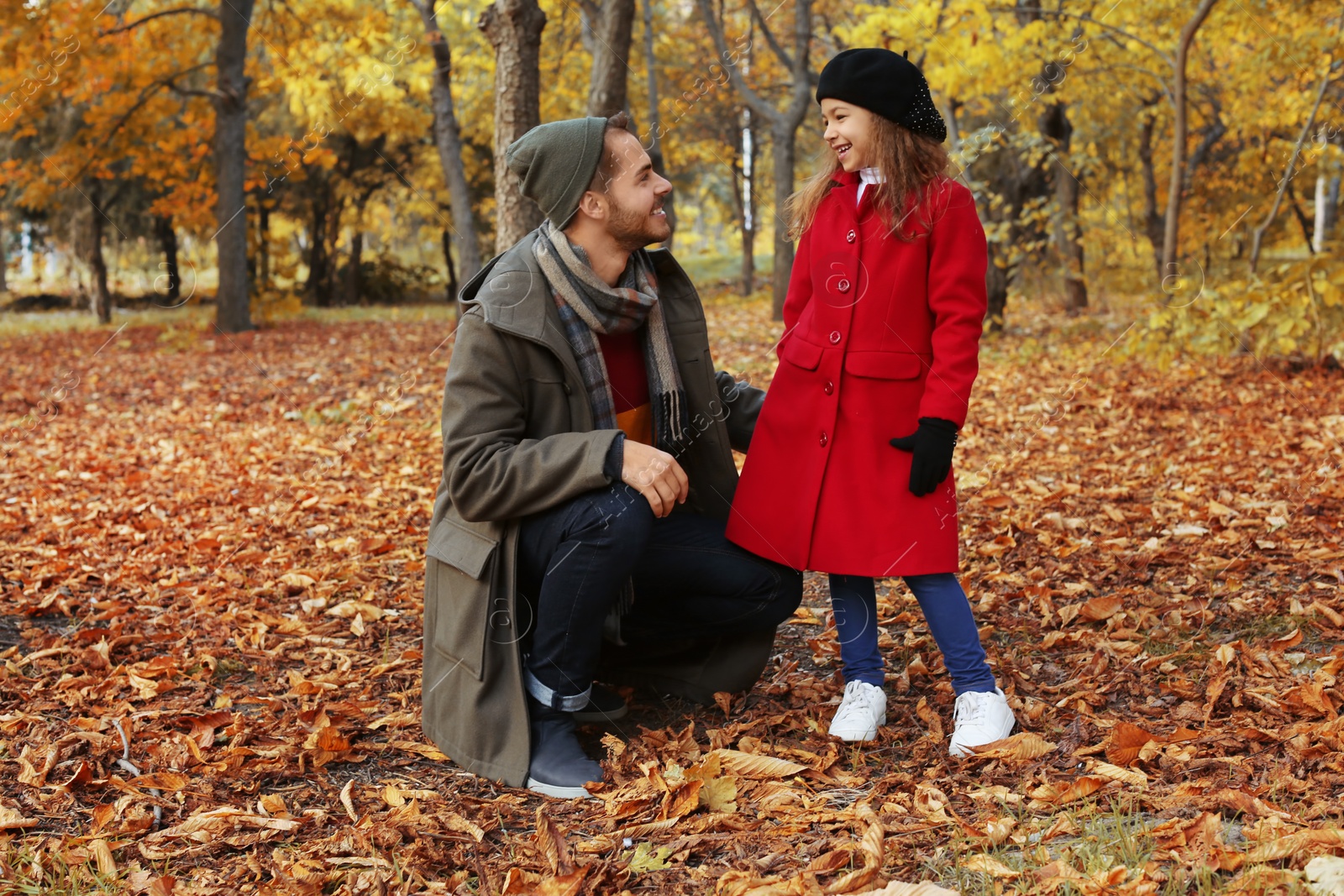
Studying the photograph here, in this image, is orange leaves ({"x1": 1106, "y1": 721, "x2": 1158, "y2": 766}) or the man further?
the man

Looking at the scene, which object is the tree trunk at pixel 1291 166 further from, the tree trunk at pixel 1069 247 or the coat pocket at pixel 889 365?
the tree trunk at pixel 1069 247

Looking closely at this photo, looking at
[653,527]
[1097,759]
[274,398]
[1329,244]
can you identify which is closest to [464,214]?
[274,398]

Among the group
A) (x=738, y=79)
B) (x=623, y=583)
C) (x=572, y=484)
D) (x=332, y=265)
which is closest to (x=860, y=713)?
(x=623, y=583)

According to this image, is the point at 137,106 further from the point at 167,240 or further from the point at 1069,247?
the point at 1069,247

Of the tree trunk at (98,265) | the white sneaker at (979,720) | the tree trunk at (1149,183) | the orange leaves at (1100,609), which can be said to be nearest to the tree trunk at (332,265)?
the tree trunk at (98,265)

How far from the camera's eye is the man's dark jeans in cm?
276

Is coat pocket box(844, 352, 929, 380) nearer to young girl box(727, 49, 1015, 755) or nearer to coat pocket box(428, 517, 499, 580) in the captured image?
young girl box(727, 49, 1015, 755)

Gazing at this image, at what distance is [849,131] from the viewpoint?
271 cm

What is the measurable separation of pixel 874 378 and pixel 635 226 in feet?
2.46

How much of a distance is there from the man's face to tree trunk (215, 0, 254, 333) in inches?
434

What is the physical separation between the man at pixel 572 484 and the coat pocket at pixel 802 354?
→ 0.96 ft

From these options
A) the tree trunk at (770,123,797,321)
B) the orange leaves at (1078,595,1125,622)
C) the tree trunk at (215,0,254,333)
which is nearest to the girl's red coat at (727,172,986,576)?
the orange leaves at (1078,595,1125,622)

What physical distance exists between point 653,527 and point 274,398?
6799 millimetres

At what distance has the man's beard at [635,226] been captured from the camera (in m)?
2.90
